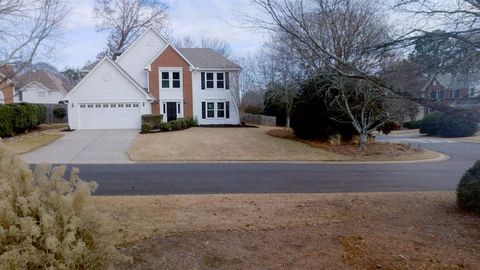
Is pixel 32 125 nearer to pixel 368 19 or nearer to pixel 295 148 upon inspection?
pixel 295 148

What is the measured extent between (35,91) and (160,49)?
23.4 metres

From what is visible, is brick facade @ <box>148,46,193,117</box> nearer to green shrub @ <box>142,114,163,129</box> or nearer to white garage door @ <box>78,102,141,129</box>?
white garage door @ <box>78,102,141,129</box>

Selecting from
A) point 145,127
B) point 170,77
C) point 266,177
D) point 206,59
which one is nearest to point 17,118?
point 145,127

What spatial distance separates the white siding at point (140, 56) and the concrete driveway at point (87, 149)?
7685 millimetres

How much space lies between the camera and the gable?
96.2 feet

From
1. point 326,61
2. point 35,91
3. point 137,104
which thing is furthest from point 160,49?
point 326,61

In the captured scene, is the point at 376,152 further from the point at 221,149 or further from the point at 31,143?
the point at 31,143

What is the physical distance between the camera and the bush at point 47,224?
295 cm

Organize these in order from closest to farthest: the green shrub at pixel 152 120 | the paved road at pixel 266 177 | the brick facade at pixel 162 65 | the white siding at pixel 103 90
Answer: the paved road at pixel 266 177
the green shrub at pixel 152 120
the white siding at pixel 103 90
the brick facade at pixel 162 65

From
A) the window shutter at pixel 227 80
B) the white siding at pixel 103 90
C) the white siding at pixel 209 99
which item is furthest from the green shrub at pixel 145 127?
the window shutter at pixel 227 80

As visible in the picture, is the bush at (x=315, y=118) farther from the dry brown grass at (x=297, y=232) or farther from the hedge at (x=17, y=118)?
the hedge at (x=17, y=118)

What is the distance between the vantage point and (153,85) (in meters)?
32.2

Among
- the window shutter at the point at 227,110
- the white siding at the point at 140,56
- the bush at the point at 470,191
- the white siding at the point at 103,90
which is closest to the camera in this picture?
the bush at the point at 470,191

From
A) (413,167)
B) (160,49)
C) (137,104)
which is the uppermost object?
(160,49)
